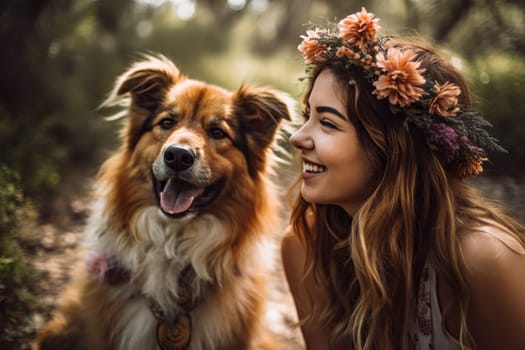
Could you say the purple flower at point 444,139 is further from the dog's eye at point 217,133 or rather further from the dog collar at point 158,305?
the dog collar at point 158,305

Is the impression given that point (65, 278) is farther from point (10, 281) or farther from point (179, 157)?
point (179, 157)

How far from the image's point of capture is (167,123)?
3.16 meters

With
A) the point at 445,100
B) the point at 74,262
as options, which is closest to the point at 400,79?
the point at 445,100

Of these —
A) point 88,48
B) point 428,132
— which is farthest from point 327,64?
point 88,48

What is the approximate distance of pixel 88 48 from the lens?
8.78 meters

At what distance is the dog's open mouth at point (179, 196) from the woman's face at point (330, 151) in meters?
0.84

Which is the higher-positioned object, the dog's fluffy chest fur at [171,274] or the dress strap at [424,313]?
the dress strap at [424,313]

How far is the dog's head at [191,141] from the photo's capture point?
9.75 ft

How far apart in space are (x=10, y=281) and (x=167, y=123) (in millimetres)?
1543

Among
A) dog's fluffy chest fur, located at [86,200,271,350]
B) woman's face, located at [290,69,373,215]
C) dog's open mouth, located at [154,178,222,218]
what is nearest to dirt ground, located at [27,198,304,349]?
dog's fluffy chest fur, located at [86,200,271,350]

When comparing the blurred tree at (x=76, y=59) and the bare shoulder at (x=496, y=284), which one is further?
the blurred tree at (x=76, y=59)

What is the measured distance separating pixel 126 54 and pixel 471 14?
7.55 metres

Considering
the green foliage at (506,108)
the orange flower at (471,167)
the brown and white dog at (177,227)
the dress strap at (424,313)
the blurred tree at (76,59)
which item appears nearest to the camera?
the orange flower at (471,167)

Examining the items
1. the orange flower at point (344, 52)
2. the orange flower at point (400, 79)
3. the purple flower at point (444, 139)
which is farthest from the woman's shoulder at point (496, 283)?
the orange flower at point (344, 52)
